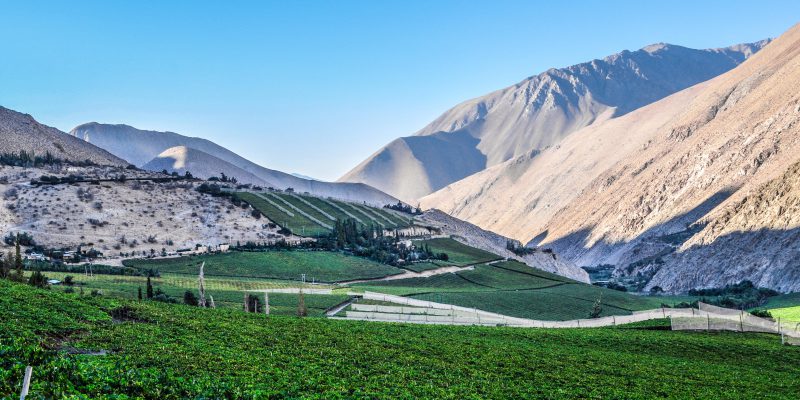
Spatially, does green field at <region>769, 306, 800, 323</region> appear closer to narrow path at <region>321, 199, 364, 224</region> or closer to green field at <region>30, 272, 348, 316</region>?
green field at <region>30, 272, 348, 316</region>

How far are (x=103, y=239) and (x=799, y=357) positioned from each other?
103 meters

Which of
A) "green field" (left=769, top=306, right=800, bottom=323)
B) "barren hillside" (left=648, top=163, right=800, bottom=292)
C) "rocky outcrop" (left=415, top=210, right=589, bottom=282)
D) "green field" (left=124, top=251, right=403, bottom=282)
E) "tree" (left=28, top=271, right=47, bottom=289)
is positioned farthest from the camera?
"rocky outcrop" (left=415, top=210, right=589, bottom=282)

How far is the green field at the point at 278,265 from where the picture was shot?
4161 inches

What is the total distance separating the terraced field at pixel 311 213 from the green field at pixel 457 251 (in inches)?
567

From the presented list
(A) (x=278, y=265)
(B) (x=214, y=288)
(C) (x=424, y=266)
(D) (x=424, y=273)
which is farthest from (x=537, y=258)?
(B) (x=214, y=288)

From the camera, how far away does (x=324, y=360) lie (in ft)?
109

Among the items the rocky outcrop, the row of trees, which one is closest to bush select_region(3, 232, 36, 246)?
the row of trees

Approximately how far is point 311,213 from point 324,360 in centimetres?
13515

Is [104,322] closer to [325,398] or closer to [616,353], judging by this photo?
[325,398]

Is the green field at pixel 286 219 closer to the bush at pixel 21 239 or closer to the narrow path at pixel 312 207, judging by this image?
the narrow path at pixel 312 207

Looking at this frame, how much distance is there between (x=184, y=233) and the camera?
130 metres

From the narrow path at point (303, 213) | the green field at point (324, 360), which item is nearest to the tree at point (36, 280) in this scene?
the green field at point (324, 360)

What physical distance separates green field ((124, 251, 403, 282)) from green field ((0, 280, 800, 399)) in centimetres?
5884

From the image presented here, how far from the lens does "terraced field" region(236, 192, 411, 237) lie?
150188 millimetres
